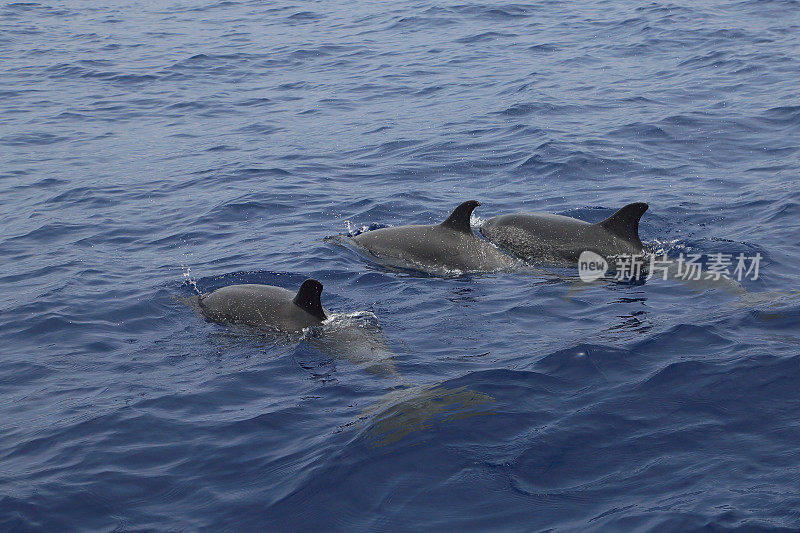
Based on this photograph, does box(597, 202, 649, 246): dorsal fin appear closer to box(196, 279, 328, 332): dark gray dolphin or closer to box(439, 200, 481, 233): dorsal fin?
box(439, 200, 481, 233): dorsal fin

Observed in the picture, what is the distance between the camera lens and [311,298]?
10312mm

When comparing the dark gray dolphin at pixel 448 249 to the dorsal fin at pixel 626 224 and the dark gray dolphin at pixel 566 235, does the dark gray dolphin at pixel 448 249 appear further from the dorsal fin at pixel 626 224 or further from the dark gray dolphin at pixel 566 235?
the dorsal fin at pixel 626 224

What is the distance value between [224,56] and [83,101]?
20.7ft

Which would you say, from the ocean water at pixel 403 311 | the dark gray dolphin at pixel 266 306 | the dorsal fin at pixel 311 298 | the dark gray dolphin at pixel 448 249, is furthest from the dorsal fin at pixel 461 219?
the dorsal fin at pixel 311 298

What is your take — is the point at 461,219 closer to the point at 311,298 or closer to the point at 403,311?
the point at 403,311

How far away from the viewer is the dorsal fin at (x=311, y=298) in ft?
33.5

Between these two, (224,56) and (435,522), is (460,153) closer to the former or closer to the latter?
(435,522)

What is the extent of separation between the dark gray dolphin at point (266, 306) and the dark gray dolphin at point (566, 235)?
369 cm

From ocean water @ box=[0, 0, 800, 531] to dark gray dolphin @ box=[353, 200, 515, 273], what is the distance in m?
0.39

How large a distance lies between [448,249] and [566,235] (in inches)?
66.4

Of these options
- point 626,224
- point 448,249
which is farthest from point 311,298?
point 626,224

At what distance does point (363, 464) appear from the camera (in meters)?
7.73

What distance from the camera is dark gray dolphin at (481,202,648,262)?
1243cm

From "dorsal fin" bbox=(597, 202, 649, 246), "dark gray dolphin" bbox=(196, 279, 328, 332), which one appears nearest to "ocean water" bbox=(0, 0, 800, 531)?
"dark gray dolphin" bbox=(196, 279, 328, 332)
